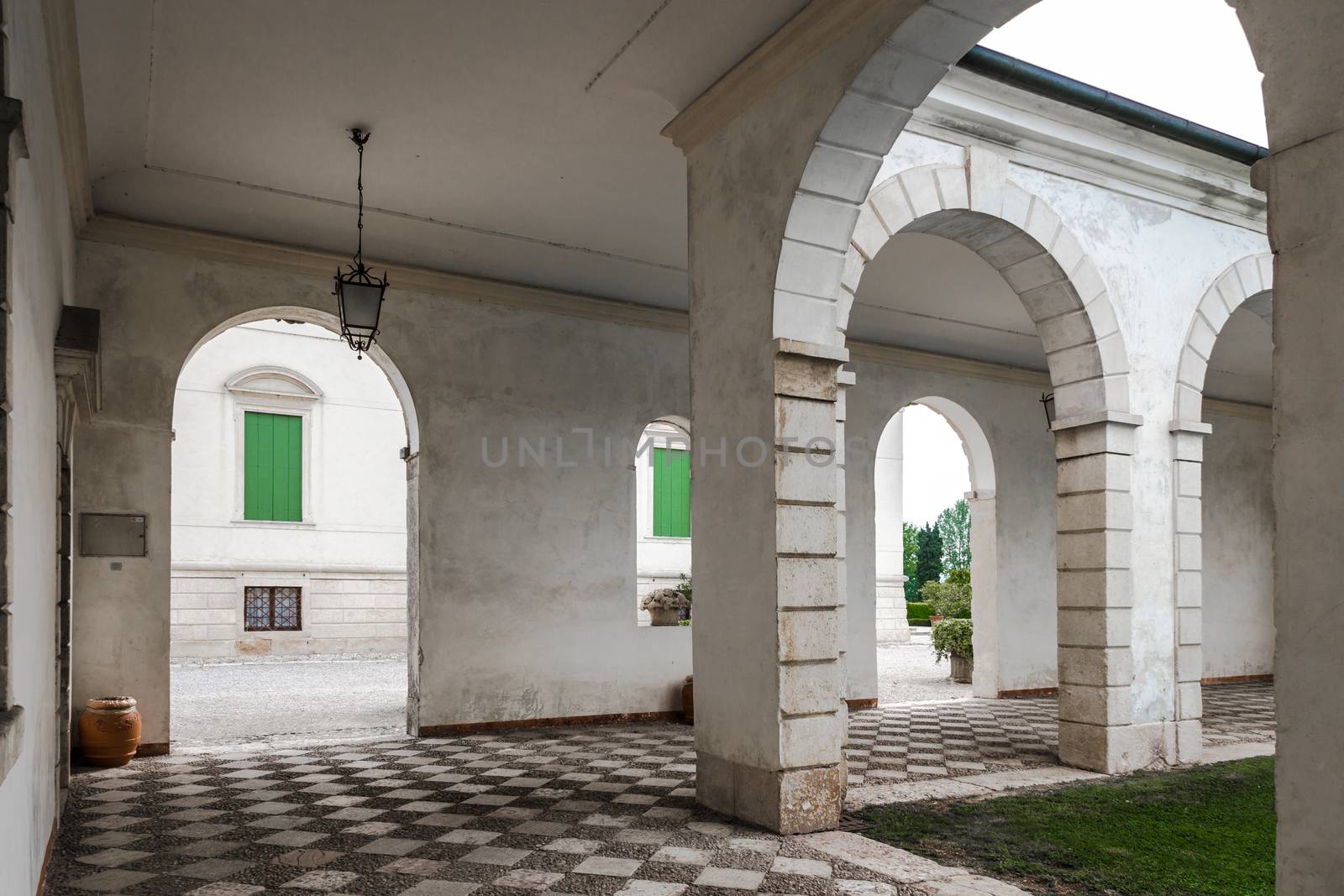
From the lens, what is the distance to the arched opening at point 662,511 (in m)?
19.4

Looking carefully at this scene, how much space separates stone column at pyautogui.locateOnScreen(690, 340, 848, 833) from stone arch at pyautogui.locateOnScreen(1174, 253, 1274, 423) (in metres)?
3.36

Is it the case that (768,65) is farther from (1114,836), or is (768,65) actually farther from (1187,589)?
(1187,589)

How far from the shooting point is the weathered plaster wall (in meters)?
7.55

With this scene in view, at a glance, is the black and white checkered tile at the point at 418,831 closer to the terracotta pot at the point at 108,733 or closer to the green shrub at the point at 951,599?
the terracotta pot at the point at 108,733

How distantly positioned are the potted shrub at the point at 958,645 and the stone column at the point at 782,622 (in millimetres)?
8563

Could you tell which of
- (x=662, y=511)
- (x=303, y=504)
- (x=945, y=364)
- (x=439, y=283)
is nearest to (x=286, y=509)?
(x=303, y=504)

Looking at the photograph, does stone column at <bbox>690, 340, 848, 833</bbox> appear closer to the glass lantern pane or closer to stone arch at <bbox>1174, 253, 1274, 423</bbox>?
the glass lantern pane

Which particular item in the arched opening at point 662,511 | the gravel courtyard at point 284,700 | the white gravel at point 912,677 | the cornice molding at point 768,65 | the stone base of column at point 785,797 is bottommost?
the white gravel at point 912,677

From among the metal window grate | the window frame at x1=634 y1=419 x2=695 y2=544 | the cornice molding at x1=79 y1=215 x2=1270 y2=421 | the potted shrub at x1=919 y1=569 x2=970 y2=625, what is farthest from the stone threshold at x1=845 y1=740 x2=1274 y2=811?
the metal window grate

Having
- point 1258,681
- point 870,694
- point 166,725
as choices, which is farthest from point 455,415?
point 1258,681

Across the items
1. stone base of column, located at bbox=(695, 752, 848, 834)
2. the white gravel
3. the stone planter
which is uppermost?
the stone planter

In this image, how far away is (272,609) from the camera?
56.5 feet

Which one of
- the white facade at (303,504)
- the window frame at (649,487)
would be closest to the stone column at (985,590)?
the window frame at (649,487)

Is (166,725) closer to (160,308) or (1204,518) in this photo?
(160,308)
